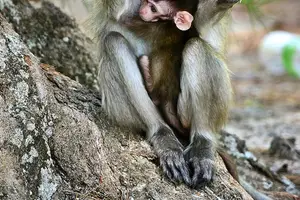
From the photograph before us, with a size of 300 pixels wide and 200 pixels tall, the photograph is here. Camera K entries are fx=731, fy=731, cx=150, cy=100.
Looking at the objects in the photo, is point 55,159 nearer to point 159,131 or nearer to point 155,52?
point 159,131

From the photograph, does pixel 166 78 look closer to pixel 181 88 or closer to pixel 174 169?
pixel 181 88

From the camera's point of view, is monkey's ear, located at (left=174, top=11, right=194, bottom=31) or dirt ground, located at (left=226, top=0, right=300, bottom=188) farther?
dirt ground, located at (left=226, top=0, right=300, bottom=188)

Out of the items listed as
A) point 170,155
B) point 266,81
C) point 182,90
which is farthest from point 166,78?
point 266,81

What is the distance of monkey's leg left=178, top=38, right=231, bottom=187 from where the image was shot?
17.9ft

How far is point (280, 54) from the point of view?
1459cm

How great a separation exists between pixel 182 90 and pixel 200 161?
0.58 m

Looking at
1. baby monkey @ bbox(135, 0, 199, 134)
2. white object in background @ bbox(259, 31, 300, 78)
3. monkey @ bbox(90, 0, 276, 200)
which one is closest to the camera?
monkey @ bbox(90, 0, 276, 200)

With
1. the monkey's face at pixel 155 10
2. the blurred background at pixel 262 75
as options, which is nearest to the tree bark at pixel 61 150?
the monkey's face at pixel 155 10

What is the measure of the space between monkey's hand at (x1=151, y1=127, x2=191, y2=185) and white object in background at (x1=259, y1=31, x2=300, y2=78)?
28.9 feet

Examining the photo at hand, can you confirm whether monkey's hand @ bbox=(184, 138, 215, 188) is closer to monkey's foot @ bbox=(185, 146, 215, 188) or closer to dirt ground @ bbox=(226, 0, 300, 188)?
monkey's foot @ bbox=(185, 146, 215, 188)

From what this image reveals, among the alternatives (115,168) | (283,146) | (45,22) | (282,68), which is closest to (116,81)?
(115,168)

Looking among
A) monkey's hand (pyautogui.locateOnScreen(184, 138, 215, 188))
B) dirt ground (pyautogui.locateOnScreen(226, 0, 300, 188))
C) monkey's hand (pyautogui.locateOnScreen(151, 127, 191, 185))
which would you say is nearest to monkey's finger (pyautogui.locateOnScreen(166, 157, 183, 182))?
monkey's hand (pyautogui.locateOnScreen(151, 127, 191, 185))

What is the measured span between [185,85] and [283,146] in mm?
2874

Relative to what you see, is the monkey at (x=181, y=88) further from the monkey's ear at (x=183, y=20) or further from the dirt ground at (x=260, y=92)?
the dirt ground at (x=260, y=92)
